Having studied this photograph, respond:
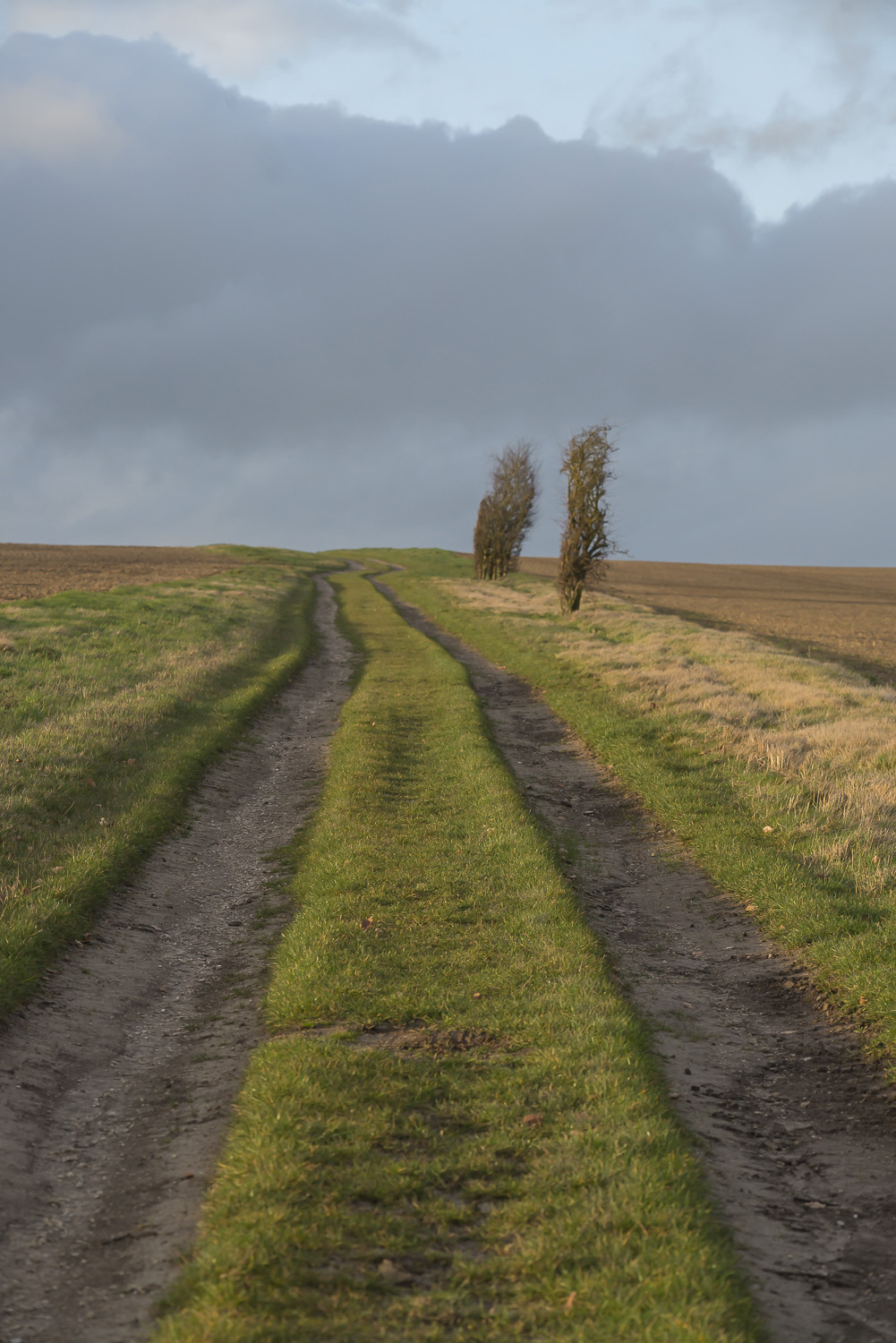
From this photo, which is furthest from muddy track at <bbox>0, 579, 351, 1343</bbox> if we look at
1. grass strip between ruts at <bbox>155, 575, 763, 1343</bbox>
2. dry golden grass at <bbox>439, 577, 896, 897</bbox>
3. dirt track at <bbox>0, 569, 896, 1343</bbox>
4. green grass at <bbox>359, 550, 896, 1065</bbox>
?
dry golden grass at <bbox>439, 577, 896, 897</bbox>

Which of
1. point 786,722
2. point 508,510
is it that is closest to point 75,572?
point 508,510

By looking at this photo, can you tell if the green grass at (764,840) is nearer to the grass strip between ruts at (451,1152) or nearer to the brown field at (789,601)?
the grass strip between ruts at (451,1152)

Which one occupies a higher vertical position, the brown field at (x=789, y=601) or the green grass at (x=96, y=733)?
the brown field at (x=789, y=601)

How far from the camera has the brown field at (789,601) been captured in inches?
1635

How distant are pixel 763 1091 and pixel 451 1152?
8.49 ft

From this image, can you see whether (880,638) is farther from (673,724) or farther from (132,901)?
(132,901)

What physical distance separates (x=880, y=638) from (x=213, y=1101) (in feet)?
152

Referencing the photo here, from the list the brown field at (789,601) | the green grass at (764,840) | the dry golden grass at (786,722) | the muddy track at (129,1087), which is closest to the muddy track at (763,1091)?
the green grass at (764,840)

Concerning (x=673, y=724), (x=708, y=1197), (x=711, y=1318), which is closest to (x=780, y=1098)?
(x=708, y=1197)

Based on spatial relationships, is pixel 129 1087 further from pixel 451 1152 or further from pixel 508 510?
pixel 508 510

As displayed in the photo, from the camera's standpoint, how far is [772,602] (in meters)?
71.5

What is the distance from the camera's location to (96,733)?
575 inches

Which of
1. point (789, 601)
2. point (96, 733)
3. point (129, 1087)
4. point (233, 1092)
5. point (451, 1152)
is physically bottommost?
point (129, 1087)

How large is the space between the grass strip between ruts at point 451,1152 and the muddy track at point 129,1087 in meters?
0.34
